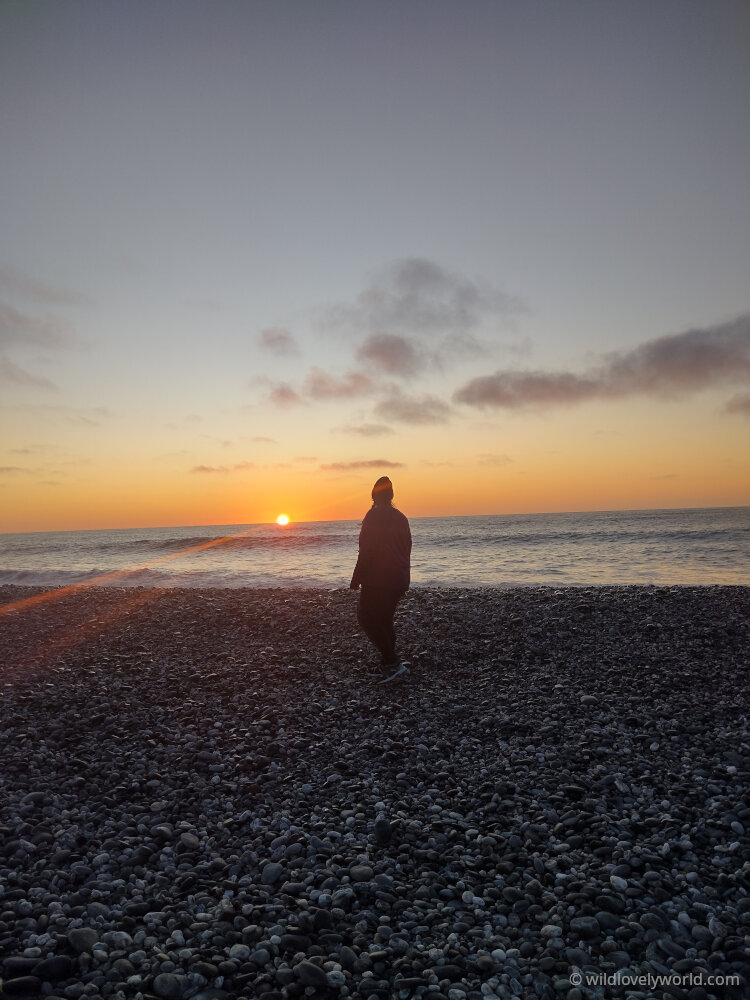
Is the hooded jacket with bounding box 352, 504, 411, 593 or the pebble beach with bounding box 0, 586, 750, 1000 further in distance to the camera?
the hooded jacket with bounding box 352, 504, 411, 593

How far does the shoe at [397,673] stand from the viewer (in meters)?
9.58

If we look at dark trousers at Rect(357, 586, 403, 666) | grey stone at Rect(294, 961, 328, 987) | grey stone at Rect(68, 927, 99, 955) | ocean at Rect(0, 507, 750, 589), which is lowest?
ocean at Rect(0, 507, 750, 589)

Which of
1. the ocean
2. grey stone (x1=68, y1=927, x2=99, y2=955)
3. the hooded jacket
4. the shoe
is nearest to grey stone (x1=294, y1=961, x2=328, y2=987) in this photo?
grey stone (x1=68, y1=927, x2=99, y2=955)

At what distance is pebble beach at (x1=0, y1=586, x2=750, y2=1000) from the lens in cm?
360

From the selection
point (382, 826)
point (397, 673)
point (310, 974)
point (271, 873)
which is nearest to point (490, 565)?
point (397, 673)

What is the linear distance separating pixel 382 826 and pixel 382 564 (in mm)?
4764

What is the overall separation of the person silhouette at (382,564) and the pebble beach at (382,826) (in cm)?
112

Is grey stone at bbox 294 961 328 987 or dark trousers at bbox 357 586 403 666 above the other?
dark trousers at bbox 357 586 403 666

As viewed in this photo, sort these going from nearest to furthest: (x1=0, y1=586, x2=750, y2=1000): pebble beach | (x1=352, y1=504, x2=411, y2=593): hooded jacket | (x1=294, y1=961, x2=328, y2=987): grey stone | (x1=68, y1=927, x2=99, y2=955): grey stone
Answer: (x1=294, y1=961, x2=328, y2=987): grey stone → (x1=0, y1=586, x2=750, y2=1000): pebble beach → (x1=68, y1=927, x2=99, y2=955): grey stone → (x1=352, y1=504, x2=411, y2=593): hooded jacket

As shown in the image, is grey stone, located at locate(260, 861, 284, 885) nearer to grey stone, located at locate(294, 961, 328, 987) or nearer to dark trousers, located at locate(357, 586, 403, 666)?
grey stone, located at locate(294, 961, 328, 987)

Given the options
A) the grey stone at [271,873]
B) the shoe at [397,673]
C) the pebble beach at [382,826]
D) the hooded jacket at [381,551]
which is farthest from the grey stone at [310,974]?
the hooded jacket at [381,551]

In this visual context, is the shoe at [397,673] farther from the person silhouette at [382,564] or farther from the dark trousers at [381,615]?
the dark trousers at [381,615]

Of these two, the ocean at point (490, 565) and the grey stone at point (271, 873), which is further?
the ocean at point (490, 565)

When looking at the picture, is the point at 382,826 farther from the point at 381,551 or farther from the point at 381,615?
the point at 381,551
